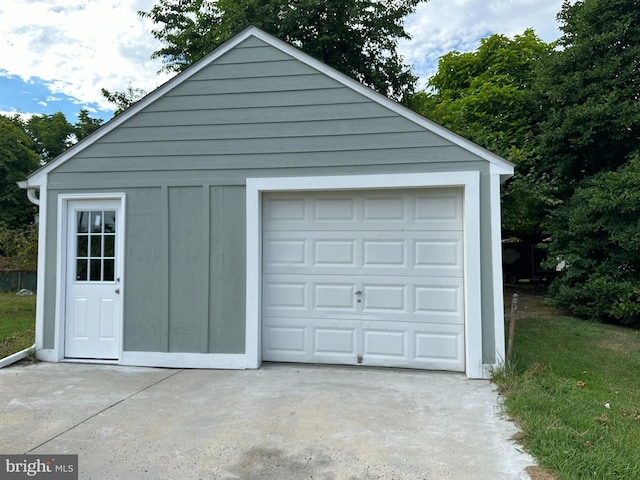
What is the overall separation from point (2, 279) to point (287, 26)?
391 inches

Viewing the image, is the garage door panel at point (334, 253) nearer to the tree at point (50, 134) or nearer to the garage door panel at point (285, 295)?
the garage door panel at point (285, 295)

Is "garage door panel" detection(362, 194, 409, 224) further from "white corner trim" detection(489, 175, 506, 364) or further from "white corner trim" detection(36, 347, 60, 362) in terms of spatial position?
"white corner trim" detection(36, 347, 60, 362)

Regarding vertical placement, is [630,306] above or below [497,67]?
below

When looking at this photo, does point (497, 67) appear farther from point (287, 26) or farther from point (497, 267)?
point (497, 267)

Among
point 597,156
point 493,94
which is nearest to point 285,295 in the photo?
point 597,156

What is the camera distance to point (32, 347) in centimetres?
552

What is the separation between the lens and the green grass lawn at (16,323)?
604 centimetres

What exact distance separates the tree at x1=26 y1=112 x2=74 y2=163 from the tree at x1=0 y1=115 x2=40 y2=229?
12.6ft

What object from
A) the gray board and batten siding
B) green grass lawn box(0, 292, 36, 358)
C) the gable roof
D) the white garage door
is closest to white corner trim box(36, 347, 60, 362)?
the gray board and batten siding

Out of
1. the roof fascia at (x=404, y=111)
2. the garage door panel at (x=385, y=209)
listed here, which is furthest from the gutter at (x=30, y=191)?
the garage door panel at (x=385, y=209)

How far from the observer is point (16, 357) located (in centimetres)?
535

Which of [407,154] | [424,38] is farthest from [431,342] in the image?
[424,38]

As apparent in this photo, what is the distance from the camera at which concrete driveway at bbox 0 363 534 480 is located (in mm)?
2816

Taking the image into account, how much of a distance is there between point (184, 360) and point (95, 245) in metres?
1.90
